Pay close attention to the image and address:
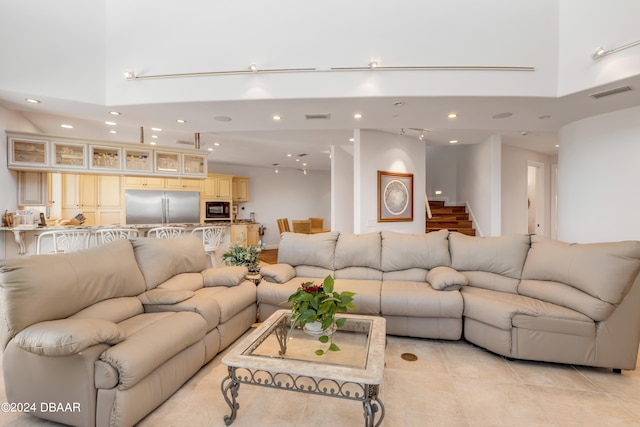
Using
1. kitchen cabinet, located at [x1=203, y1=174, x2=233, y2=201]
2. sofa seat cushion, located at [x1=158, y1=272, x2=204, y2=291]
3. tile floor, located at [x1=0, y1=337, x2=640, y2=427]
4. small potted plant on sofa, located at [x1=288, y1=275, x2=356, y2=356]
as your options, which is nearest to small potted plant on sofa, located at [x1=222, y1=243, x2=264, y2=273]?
sofa seat cushion, located at [x1=158, y1=272, x2=204, y2=291]

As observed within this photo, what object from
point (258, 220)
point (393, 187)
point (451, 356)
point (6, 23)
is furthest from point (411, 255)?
point (258, 220)

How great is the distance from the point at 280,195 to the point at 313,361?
8.15m

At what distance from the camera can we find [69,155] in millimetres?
4219

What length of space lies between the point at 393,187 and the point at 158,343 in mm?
4564

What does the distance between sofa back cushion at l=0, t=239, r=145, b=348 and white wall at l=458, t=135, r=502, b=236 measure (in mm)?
6149

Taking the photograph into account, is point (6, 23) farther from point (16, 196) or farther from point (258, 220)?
point (258, 220)

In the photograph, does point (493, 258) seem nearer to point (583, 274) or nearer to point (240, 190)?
point (583, 274)

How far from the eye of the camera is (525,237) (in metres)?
3.02

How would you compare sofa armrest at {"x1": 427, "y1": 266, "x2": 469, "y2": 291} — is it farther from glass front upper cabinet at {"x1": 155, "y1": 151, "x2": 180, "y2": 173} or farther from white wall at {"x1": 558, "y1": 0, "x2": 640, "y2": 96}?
glass front upper cabinet at {"x1": 155, "y1": 151, "x2": 180, "y2": 173}

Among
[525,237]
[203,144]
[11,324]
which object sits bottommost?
[11,324]

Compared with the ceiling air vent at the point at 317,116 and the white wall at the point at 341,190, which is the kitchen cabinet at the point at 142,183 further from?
the ceiling air vent at the point at 317,116

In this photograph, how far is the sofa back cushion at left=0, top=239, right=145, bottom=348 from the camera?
1553 mm

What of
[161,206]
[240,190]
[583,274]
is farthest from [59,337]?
[240,190]

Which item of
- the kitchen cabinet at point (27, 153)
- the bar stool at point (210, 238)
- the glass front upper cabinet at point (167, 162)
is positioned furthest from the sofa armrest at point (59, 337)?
the glass front upper cabinet at point (167, 162)
